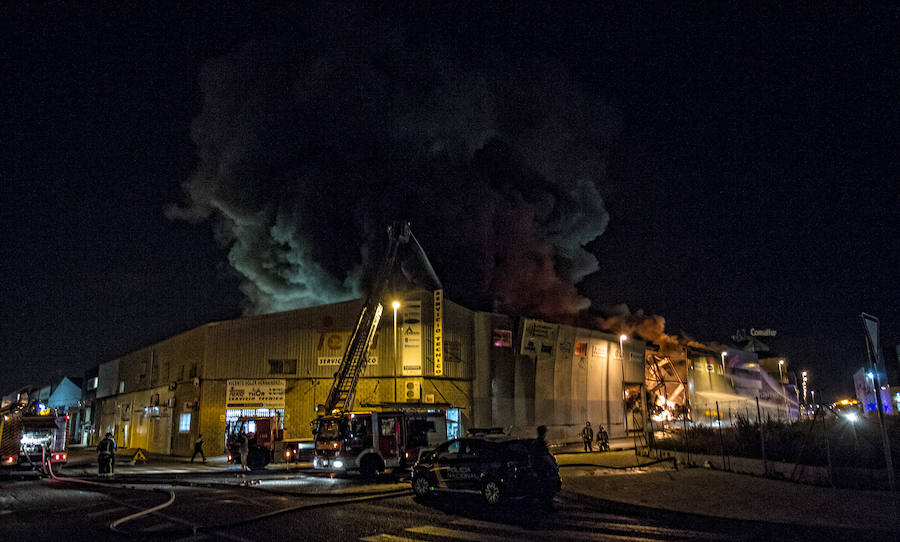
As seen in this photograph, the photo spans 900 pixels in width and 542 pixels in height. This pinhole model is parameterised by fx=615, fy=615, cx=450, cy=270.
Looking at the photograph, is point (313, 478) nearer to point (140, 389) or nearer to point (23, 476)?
point (23, 476)

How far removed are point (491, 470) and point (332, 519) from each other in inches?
137

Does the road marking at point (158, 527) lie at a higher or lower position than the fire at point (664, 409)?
lower

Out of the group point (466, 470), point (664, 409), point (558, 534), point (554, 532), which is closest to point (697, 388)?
point (664, 409)

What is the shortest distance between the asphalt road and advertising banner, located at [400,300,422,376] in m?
15.5

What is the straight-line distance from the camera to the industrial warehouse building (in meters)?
30.5

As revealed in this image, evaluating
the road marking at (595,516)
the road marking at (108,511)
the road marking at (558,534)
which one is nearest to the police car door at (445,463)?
the road marking at (595,516)

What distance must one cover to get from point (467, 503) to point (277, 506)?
3.84 metres

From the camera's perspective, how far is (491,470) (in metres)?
12.4

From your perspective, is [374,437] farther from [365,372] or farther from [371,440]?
[365,372]

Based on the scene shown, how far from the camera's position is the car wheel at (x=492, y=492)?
12.2 m

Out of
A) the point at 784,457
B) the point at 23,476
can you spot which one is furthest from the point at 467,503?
the point at 23,476

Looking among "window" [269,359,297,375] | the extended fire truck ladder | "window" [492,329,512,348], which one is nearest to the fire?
"window" [492,329,512,348]

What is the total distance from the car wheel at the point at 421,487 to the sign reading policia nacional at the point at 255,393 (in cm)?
1893

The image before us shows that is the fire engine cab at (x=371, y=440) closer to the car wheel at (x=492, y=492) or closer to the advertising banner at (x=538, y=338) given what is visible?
the car wheel at (x=492, y=492)
